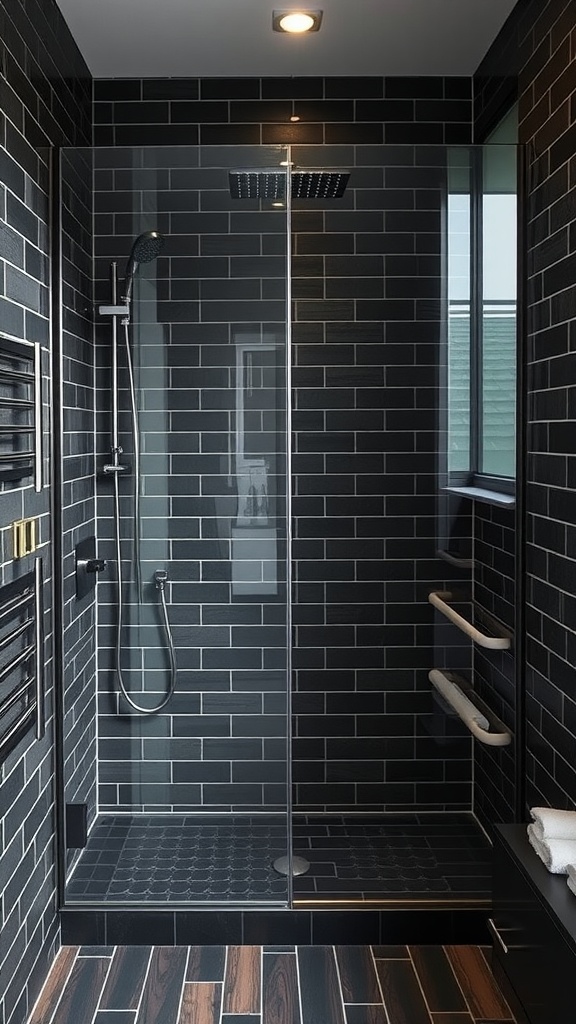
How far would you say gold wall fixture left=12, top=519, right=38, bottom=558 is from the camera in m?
2.36

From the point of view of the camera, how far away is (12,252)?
7.76ft

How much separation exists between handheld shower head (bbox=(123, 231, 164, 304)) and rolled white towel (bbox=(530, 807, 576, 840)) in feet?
5.88

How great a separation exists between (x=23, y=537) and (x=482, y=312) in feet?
4.90

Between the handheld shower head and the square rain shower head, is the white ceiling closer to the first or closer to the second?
the square rain shower head

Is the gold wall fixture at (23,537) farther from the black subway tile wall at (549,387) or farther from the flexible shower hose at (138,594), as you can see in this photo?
the black subway tile wall at (549,387)

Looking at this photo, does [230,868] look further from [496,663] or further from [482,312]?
[482,312]

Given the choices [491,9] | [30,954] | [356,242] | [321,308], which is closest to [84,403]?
[321,308]

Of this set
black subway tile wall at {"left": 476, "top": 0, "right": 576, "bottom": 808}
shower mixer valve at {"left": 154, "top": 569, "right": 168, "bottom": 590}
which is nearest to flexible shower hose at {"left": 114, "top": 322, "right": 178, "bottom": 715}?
shower mixer valve at {"left": 154, "top": 569, "right": 168, "bottom": 590}

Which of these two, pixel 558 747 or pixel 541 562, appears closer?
pixel 558 747

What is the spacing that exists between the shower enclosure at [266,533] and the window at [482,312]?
27 mm

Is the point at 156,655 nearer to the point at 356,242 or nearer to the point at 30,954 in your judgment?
the point at 30,954

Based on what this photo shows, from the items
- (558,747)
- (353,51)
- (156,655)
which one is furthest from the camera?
(353,51)

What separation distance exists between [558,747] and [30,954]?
149 cm

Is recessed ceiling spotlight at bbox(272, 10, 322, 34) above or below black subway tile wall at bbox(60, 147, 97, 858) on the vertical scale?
above
